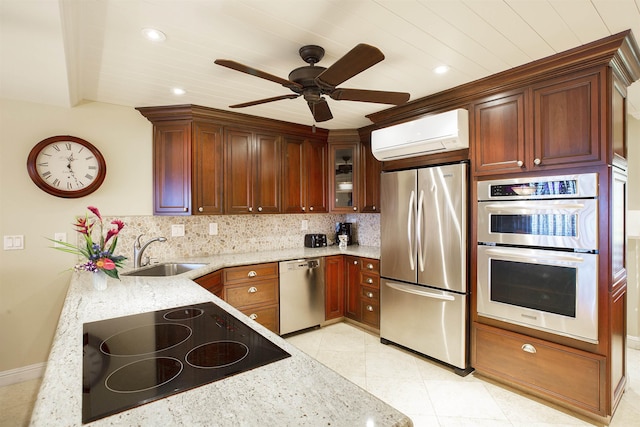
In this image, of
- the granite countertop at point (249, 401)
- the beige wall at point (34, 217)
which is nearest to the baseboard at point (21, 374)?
the beige wall at point (34, 217)

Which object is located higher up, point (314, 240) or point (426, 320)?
point (314, 240)

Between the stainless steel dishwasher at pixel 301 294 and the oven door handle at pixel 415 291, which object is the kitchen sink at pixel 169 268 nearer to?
the stainless steel dishwasher at pixel 301 294

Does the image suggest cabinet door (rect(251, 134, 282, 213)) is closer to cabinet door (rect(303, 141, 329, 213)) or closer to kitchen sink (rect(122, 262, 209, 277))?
cabinet door (rect(303, 141, 329, 213))

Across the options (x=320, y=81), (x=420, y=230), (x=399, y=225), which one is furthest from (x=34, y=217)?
(x=420, y=230)

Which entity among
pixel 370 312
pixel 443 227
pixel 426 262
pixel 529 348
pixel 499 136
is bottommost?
pixel 370 312

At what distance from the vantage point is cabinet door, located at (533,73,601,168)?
6.61 ft

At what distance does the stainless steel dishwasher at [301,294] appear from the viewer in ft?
11.0

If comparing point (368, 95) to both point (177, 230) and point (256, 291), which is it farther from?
point (177, 230)

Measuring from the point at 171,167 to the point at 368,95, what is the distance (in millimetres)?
2096

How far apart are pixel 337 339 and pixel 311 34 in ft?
9.25

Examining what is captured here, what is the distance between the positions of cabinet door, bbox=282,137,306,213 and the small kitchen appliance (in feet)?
1.32

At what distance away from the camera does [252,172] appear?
347 centimetres

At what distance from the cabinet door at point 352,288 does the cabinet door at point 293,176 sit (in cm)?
85

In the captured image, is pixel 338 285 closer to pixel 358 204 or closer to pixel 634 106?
pixel 358 204
